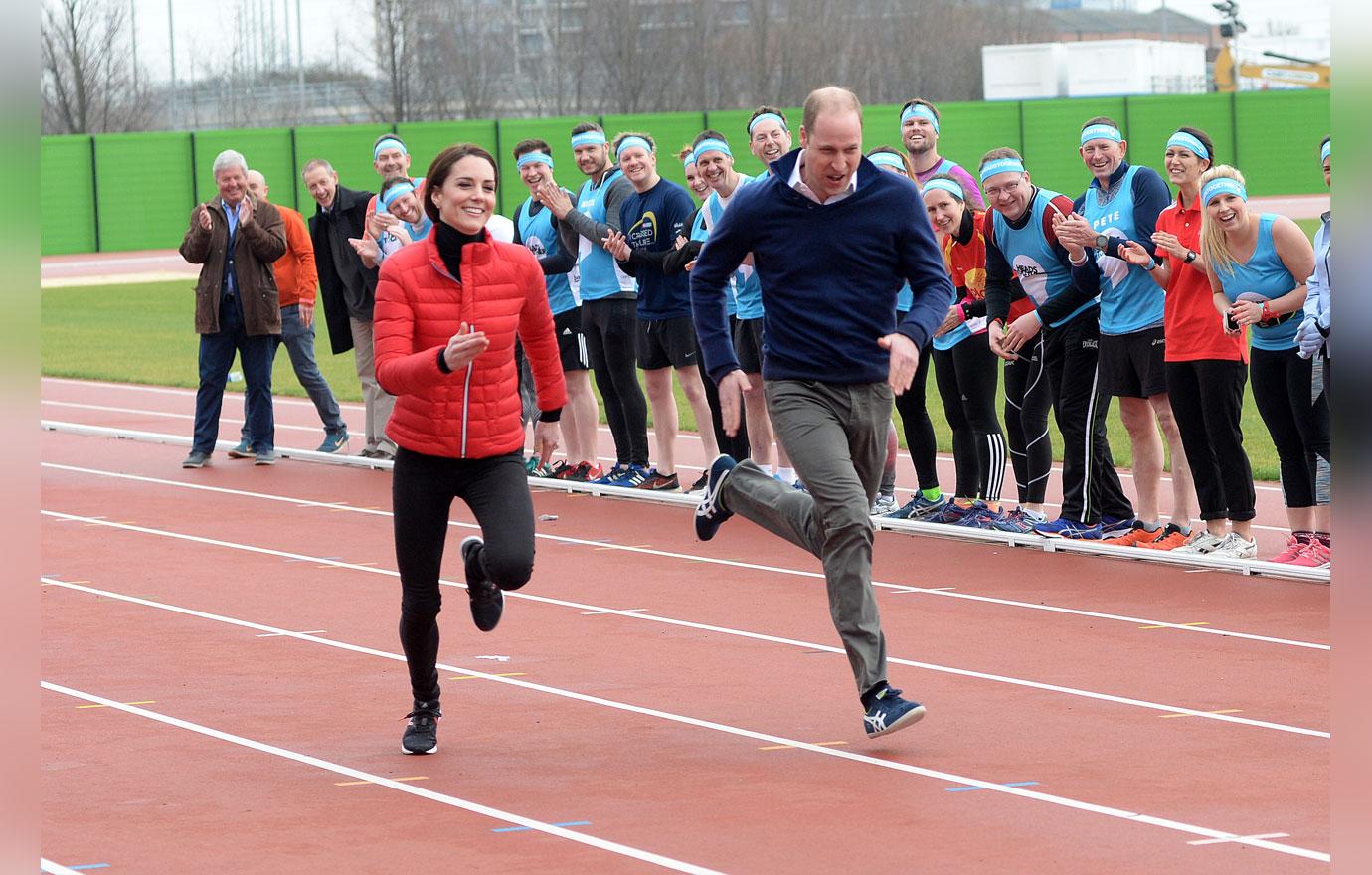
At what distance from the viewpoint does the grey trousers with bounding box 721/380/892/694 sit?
259 inches

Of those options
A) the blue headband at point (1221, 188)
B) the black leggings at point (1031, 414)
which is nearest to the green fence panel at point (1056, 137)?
the black leggings at point (1031, 414)

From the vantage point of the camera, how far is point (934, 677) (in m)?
7.83

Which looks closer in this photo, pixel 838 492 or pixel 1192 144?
pixel 838 492

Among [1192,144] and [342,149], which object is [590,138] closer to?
[1192,144]

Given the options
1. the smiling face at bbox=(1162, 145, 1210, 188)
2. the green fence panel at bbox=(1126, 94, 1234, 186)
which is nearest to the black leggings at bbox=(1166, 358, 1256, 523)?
the smiling face at bbox=(1162, 145, 1210, 188)

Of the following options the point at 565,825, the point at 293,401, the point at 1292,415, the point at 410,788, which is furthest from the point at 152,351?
the point at 565,825

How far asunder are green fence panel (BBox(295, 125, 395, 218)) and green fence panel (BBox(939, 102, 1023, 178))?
15.3 metres

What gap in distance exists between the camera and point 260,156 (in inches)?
2044

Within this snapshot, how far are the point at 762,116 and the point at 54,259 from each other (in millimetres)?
41244

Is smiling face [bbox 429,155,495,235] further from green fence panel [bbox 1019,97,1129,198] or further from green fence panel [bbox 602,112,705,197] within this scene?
green fence panel [bbox 1019,97,1129,198]

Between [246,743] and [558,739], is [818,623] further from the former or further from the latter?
[246,743]

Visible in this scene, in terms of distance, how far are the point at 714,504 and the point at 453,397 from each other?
1332mm

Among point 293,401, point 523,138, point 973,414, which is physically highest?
point 523,138

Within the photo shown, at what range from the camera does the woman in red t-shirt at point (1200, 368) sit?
9789 millimetres
